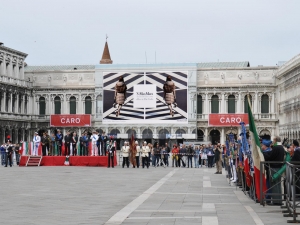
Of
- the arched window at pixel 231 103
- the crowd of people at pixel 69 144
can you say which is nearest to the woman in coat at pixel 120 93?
the arched window at pixel 231 103

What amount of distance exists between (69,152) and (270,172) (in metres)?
30.1

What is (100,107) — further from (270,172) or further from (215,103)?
(270,172)

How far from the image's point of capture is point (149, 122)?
89.9 m

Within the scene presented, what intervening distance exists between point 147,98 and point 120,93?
132 inches

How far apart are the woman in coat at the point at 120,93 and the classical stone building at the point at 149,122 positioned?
161 cm

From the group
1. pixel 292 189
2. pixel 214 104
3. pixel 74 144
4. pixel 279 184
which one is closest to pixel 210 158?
pixel 74 144

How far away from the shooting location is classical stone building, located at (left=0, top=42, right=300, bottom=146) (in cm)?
9000

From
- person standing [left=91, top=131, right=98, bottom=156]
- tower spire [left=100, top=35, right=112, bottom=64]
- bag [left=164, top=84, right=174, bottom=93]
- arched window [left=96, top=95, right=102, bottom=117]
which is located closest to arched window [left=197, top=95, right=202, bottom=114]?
bag [left=164, top=84, right=174, bottom=93]

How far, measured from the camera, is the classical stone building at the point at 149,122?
90.0m

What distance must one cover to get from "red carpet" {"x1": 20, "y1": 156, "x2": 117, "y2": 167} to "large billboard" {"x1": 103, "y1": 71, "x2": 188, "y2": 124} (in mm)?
43303

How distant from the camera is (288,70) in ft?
274

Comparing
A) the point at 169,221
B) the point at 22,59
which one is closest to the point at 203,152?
the point at 169,221

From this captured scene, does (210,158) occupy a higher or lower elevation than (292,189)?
lower

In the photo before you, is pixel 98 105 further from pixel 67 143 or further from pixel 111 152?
pixel 111 152
